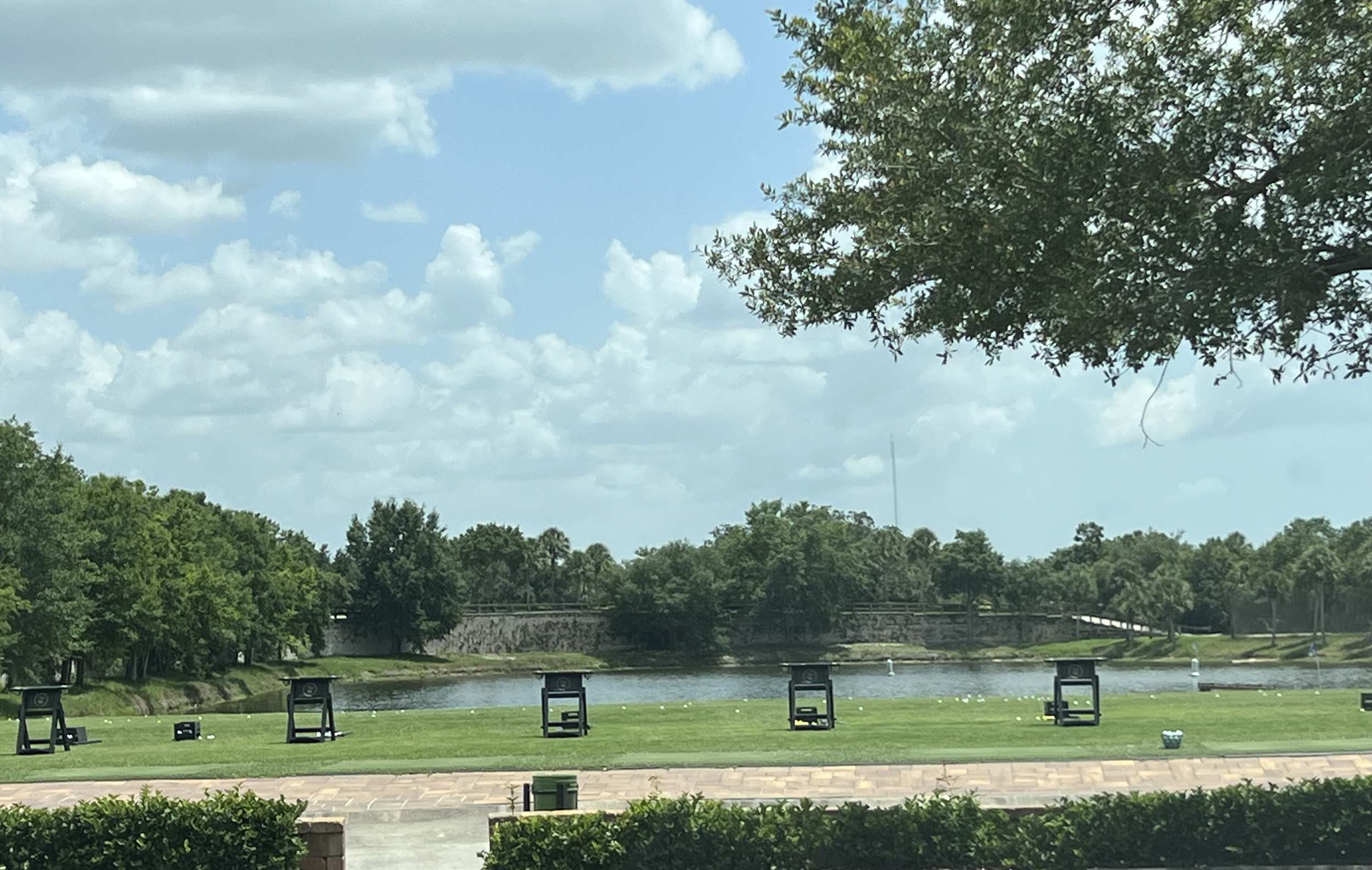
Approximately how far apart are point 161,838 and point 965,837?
552 cm

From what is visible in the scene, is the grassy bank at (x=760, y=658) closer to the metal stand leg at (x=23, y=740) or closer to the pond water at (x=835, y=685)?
the pond water at (x=835, y=685)

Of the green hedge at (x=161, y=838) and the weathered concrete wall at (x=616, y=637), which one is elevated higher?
the green hedge at (x=161, y=838)

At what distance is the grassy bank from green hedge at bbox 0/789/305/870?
56441mm

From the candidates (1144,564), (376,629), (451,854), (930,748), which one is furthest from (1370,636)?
(451,854)

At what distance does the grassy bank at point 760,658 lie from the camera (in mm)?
75312

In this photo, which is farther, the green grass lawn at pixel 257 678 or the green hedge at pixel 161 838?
the green grass lawn at pixel 257 678

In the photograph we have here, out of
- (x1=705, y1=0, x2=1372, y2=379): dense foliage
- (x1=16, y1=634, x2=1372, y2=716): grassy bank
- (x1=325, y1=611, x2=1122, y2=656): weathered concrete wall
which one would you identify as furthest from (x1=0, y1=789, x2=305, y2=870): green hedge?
(x1=325, y1=611, x2=1122, y2=656): weathered concrete wall

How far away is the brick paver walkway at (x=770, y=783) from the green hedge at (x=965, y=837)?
2873 mm

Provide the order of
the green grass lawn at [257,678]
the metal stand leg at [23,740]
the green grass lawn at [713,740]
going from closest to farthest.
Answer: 1. the green grass lawn at [713,740]
2. the metal stand leg at [23,740]
3. the green grass lawn at [257,678]

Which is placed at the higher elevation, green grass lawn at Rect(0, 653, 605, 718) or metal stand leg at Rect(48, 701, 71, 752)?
metal stand leg at Rect(48, 701, 71, 752)

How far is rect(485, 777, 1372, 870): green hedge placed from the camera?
10.2 m

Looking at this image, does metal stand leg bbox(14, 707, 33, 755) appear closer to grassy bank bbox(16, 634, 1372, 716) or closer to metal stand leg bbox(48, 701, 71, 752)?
metal stand leg bbox(48, 701, 71, 752)

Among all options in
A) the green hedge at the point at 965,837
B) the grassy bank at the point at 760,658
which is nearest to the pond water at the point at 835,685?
the grassy bank at the point at 760,658

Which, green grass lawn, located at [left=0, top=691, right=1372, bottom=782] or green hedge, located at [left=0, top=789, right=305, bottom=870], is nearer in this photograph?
green hedge, located at [left=0, top=789, right=305, bottom=870]
